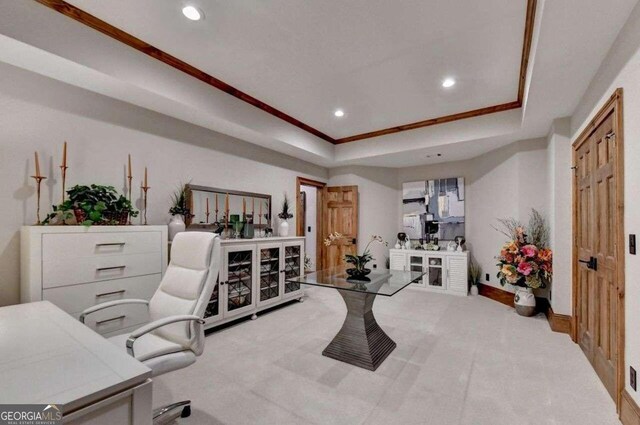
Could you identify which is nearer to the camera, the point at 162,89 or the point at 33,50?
the point at 33,50

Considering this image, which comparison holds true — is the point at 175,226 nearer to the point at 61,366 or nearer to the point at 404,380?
the point at 61,366

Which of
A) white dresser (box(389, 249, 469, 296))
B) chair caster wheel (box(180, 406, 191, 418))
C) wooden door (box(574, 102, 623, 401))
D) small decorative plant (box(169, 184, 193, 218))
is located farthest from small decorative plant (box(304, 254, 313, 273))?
wooden door (box(574, 102, 623, 401))

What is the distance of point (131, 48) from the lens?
2.51 meters

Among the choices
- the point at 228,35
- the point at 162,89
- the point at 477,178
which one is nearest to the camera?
the point at 228,35

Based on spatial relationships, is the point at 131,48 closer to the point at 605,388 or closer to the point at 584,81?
the point at 584,81

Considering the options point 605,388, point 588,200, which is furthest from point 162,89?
point 605,388

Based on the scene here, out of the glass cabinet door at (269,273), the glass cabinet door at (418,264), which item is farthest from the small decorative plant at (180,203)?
the glass cabinet door at (418,264)

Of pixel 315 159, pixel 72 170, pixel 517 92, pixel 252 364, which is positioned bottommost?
pixel 252 364

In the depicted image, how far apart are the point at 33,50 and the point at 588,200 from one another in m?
4.63

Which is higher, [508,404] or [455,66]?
[455,66]

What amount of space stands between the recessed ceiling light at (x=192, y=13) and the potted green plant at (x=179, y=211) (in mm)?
1814

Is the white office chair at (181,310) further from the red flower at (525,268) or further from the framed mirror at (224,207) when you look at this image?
the red flower at (525,268)

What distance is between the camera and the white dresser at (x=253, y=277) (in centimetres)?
323

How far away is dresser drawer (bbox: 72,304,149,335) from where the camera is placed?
2.26 meters
